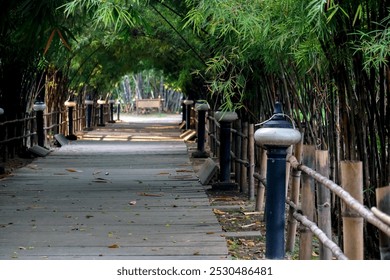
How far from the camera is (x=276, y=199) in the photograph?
4703mm

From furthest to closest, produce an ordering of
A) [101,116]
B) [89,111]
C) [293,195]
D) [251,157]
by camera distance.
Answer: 1. [101,116]
2. [89,111]
3. [251,157]
4. [293,195]

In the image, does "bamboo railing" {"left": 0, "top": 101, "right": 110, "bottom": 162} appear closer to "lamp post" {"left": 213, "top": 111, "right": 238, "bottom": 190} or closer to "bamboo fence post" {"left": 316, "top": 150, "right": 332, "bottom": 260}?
"lamp post" {"left": 213, "top": 111, "right": 238, "bottom": 190}

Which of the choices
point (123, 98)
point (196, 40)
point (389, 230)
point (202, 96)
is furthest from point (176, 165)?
point (123, 98)

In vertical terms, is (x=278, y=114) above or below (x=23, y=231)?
above

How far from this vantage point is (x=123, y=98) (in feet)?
135

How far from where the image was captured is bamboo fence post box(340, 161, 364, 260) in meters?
3.87

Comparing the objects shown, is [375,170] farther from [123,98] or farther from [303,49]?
[123,98]

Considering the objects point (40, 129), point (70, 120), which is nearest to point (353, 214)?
point (40, 129)

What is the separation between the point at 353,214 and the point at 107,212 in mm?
3537

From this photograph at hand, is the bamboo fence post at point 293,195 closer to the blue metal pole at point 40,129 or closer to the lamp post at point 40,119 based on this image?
the lamp post at point 40,119

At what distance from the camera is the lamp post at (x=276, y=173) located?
4629 millimetres

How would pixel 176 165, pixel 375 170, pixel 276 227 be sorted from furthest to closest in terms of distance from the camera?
pixel 176 165
pixel 375 170
pixel 276 227

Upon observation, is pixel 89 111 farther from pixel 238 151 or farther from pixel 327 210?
pixel 327 210

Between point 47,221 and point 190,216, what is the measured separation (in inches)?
44.0
